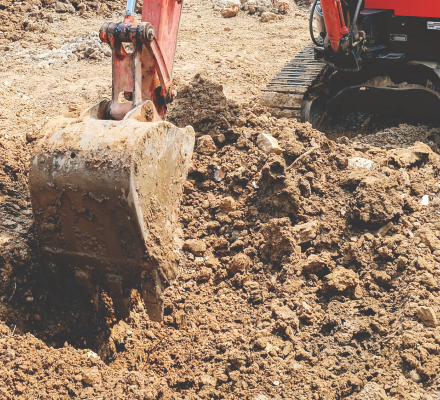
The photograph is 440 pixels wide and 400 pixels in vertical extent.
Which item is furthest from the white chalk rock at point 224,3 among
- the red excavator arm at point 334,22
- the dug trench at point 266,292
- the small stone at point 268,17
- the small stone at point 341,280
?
the small stone at point 341,280

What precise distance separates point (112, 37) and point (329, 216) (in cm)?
179

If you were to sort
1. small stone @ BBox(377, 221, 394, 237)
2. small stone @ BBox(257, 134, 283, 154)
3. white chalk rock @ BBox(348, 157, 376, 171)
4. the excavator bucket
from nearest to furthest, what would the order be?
the excavator bucket
small stone @ BBox(377, 221, 394, 237)
small stone @ BBox(257, 134, 283, 154)
white chalk rock @ BBox(348, 157, 376, 171)

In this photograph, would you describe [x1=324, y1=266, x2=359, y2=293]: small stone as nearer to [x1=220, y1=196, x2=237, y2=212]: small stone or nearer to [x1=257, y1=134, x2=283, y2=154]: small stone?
[x1=220, y1=196, x2=237, y2=212]: small stone

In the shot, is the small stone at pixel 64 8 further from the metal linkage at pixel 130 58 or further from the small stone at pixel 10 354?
the small stone at pixel 10 354

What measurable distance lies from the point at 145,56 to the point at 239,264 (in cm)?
143

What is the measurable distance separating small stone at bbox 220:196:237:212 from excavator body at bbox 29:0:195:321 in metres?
0.48

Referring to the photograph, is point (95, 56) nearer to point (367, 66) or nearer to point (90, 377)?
point (367, 66)

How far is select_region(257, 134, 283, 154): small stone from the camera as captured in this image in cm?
334

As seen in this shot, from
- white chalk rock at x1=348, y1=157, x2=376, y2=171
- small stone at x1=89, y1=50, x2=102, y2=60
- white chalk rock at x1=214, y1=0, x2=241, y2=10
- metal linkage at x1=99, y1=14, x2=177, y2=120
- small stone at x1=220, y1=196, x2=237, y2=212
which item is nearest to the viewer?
metal linkage at x1=99, y1=14, x2=177, y2=120

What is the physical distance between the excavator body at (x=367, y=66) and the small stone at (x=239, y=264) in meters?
1.83

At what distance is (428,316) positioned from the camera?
2393 millimetres

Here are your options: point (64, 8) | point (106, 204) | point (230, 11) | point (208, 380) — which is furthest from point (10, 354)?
point (230, 11)

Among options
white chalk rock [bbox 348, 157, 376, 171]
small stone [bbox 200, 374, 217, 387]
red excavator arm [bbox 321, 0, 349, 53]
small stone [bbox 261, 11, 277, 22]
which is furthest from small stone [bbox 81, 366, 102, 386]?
small stone [bbox 261, 11, 277, 22]

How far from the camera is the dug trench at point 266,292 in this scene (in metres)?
2.33
